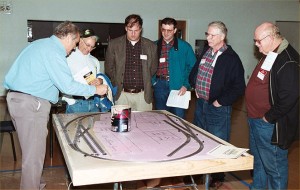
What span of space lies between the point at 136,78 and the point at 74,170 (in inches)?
76.7

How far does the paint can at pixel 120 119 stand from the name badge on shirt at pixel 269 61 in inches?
39.9

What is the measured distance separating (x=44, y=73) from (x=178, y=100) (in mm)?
1419

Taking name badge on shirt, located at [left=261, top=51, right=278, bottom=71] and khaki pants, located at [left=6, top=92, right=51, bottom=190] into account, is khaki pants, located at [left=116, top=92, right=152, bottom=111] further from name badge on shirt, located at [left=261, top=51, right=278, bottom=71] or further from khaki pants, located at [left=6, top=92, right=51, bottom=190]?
name badge on shirt, located at [left=261, top=51, right=278, bottom=71]

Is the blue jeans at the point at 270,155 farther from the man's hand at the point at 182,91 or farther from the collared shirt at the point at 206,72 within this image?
the man's hand at the point at 182,91

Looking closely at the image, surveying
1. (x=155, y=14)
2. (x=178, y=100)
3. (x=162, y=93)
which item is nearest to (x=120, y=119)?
(x=178, y=100)

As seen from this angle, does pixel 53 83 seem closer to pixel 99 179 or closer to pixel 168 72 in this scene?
pixel 99 179

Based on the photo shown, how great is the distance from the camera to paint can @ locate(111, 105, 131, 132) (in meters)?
2.01

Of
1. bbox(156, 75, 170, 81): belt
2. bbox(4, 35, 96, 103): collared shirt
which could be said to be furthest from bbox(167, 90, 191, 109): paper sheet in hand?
bbox(4, 35, 96, 103): collared shirt

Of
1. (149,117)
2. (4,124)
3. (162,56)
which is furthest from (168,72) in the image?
(4,124)

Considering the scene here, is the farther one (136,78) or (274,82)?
(136,78)

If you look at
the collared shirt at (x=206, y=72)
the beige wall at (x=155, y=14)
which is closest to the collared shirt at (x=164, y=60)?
the collared shirt at (x=206, y=72)

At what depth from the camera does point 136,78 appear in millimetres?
3303

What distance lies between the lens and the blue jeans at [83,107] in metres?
2.96

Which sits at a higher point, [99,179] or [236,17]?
[236,17]
